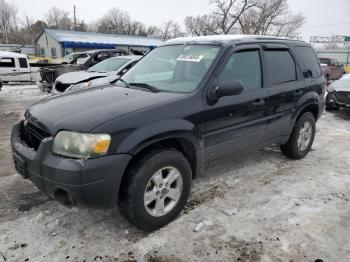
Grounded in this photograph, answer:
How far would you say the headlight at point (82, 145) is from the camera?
8.42 ft

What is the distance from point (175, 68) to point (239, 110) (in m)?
0.90

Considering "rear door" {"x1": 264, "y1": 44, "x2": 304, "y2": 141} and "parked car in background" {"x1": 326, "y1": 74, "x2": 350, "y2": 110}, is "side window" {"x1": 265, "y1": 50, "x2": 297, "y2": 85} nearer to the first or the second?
"rear door" {"x1": 264, "y1": 44, "x2": 304, "y2": 141}

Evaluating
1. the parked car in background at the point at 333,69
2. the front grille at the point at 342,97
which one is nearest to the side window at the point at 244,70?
the front grille at the point at 342,97

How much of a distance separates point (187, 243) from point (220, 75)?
5.76 ft

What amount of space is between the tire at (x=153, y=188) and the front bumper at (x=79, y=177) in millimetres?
139

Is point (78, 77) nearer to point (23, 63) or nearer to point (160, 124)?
point (160, 124)

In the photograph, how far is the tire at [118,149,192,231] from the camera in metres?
2.80


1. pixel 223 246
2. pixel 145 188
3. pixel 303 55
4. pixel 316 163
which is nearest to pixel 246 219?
pixel 223 246

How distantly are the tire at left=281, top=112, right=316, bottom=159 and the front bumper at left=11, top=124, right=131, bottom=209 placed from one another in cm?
306

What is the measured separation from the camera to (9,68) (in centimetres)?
1461

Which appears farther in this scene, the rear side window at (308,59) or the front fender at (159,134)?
the rear side window at (308,59)

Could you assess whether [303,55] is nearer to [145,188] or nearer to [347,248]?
[347,248]

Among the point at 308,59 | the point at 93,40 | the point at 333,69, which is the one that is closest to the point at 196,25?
the point at 93,40

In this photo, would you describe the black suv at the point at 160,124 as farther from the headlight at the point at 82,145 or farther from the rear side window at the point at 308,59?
the rear side window at the point at 308,59
